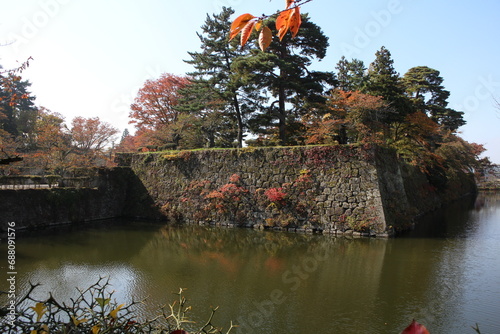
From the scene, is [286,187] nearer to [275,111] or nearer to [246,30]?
[275,111]

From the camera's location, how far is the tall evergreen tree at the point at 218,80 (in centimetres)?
1527

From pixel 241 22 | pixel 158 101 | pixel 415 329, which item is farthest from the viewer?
pixel 158 101

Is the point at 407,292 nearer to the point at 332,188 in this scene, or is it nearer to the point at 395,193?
the point at 332,188

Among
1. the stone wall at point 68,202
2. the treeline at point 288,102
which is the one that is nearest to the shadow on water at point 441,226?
the treeline at point 288,102

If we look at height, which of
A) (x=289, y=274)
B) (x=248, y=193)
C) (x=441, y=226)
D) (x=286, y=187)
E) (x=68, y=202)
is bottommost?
(x=289, y=274)

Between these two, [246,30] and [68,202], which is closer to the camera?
[246,30]

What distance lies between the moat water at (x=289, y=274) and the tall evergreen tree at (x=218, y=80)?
6.57 metres

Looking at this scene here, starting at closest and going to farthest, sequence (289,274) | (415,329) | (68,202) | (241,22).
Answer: (415,329) → (241,22) → (289,274) → (68,202)

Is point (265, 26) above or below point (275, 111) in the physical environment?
below

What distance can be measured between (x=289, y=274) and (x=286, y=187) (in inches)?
216

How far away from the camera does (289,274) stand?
6711 millimetres

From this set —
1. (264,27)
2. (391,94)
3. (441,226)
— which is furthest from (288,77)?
(264,27)

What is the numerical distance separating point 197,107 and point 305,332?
509 inches

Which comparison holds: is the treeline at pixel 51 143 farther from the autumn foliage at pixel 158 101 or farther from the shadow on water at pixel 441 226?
the shadow on water at pixel 441 226
